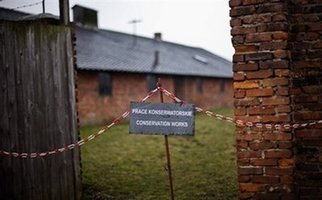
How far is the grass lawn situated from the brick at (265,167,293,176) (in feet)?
6.16

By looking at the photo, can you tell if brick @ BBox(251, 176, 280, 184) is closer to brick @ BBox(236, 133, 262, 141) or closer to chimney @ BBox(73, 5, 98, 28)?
brick @ BBox(236, 133, 262, 141)

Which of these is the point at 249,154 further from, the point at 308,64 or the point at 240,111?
the point at 308,64

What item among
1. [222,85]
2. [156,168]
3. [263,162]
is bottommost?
[156,168]

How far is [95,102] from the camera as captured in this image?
69.5 ft

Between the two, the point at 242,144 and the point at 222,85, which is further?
the point at 222,85

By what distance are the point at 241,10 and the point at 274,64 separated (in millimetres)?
693

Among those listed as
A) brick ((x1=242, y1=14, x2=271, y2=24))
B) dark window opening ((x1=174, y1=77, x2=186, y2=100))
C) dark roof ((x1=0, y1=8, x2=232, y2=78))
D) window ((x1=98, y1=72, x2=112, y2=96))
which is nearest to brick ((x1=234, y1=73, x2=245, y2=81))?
brick ((x1=242, y1=14, x2=271, y2=24))

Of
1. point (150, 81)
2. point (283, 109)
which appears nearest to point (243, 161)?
point (283, 109)

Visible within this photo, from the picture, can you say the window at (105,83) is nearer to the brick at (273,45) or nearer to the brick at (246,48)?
the brick at (246,48)

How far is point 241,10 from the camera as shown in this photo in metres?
4.29

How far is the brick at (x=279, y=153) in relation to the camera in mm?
4179

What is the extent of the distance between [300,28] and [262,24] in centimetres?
51

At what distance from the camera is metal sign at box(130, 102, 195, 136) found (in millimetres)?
4805

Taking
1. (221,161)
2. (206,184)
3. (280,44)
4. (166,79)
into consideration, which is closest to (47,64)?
(280,44)
